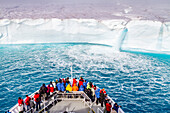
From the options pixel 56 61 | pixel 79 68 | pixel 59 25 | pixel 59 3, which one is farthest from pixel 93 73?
pixel 59 3

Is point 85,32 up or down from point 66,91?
up

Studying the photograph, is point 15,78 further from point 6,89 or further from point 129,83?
point 129,83

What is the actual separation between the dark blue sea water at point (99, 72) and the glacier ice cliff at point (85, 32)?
1278mm

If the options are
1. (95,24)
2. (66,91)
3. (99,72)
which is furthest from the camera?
(95,24)

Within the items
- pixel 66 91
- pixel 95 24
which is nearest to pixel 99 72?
pixel 66 91

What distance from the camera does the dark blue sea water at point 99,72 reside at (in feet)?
33.0

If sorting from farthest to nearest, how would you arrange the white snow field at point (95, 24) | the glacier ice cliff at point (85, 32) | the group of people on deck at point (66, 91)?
the glacier ice cliff at point (85, 32)
the white snow field at point (95, 24)
the group of people on deck at point (66, 91)

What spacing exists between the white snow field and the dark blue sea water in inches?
55.2

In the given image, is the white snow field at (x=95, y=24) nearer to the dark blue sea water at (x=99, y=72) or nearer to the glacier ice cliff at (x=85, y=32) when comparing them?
the glacier ice cliff at (x=85, y=32)

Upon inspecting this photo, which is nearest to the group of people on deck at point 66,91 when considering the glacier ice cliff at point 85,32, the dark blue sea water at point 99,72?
the dark blue sea water at point 99,72

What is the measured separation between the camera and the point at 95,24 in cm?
2056

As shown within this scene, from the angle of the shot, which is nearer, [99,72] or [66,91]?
[66,91]

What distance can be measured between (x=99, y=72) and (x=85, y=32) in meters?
8.89

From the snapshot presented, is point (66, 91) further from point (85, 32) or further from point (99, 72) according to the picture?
point (85, 32)
